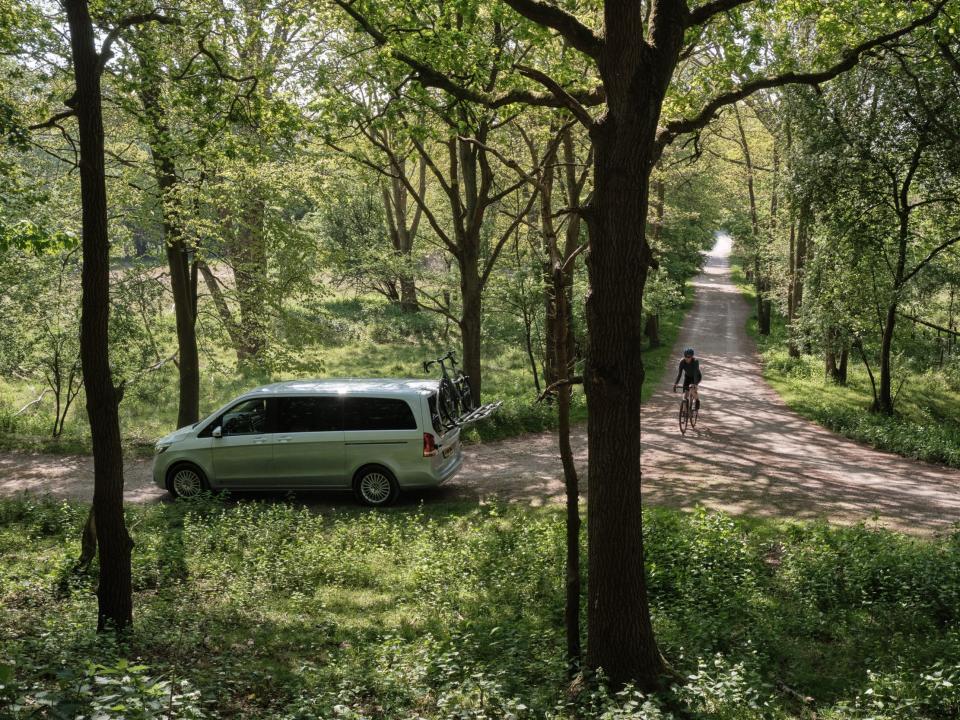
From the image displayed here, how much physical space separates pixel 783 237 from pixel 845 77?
1342 centimetres

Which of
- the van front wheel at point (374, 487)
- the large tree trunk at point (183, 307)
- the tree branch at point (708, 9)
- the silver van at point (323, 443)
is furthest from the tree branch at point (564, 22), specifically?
the large tree trunk at point (183, 307)

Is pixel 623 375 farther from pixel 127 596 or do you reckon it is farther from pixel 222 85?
pixel 222 85

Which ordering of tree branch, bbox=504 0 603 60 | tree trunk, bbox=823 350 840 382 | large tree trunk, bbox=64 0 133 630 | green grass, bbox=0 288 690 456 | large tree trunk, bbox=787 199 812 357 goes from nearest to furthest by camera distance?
tree branch, bbox=504 0 603 60 → large tree trunk, bbox=64 0 133 630 → green grass, bbox=0 288 690 456 → tree trunk, bbox=823 350 840 382 → large tree trunk, bbox=787 199 812 357

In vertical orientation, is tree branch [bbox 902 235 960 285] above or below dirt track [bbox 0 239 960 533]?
above

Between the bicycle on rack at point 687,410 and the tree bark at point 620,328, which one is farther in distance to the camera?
the bicycle on rack at point 687,410

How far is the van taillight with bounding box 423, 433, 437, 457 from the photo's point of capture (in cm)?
1184

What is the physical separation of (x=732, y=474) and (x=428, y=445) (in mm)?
5864

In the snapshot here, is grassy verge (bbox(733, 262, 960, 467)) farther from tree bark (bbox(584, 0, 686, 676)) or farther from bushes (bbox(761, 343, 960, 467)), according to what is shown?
tree bark (bbox(584, 0, 686, 676))

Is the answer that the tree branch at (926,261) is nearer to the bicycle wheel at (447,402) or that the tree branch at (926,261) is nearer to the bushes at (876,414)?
the bushes at (876,414)

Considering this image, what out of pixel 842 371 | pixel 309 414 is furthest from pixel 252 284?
pixel 842 371

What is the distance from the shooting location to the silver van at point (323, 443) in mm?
11984

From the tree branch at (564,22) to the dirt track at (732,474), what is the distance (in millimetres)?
7610

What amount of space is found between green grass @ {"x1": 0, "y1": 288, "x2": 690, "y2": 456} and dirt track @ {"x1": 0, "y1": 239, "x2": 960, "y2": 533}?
3.49ft

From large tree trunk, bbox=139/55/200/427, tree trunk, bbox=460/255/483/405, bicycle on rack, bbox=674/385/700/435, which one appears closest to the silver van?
large tree trunk, bbox=139/55/200/427
